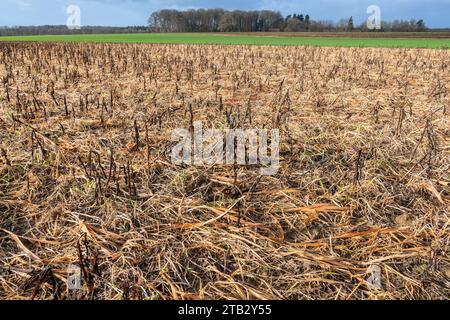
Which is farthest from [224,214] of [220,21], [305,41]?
[220,21]

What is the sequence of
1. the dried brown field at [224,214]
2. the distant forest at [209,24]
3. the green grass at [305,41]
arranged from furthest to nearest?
the distant forest at [209,24] < the green grass at [305,41] < the dried brown field at [224,214]

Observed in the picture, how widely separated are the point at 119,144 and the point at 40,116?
1.71 m

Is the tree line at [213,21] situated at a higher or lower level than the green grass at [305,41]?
higher

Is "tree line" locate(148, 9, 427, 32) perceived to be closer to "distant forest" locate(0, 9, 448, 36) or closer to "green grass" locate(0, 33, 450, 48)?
"distant forest" locate(0, 9, 448, 36)

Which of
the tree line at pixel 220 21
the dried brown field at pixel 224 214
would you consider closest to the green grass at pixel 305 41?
the dried brown field at pixel 224 214

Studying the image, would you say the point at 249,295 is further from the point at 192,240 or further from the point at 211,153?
the point at 211,153

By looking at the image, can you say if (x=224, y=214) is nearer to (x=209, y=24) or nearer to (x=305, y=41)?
(x=305, y=41)

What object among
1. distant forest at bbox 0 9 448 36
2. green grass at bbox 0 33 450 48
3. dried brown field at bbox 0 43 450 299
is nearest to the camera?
dried brown field at bbox 0 43 450 299

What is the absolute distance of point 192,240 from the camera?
2238 mm

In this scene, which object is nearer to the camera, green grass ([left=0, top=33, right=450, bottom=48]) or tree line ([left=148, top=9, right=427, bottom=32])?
green grass ([left=0, top=33, right=450, bottom=48])

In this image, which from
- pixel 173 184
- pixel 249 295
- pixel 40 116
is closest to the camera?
pixel 249 295

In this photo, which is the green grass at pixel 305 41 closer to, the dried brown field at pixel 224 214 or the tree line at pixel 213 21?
the dried brown field at pixel 224 214

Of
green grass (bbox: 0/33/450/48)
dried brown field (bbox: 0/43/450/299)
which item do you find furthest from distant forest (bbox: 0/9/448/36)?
dried brown field (bbox: 0/43/450/299)
